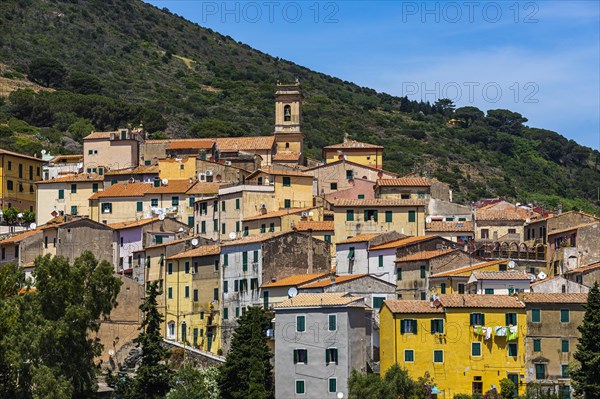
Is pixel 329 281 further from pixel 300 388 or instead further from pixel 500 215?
pixel 500 215

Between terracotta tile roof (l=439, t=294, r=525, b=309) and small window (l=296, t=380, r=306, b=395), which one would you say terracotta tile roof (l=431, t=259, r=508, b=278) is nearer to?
terracotta tile roof (l=439, t=294, r=525, b=309)

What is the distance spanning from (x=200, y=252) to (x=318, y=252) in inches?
245

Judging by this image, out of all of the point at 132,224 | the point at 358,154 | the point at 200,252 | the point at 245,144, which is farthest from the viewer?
the point at 358,154

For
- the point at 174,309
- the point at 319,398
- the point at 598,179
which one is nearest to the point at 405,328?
the point at 319,398

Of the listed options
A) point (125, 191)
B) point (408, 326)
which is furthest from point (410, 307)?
point (125, 191)

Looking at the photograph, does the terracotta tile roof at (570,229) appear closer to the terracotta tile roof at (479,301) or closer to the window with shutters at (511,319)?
the terracotta tile roof at (479,301)

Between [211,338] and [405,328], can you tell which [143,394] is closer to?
[211,338]

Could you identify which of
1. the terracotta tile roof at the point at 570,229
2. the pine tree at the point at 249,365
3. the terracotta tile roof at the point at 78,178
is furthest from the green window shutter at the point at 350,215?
the terracotta tile roof at the point at 78,178

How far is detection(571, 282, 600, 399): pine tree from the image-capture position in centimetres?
5719

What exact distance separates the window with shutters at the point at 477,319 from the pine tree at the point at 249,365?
915cm

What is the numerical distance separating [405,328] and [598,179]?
114759 millimetres

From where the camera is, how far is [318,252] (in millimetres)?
72250

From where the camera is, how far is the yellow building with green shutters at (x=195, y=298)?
233 ft

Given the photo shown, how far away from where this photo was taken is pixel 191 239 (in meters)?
75.6
